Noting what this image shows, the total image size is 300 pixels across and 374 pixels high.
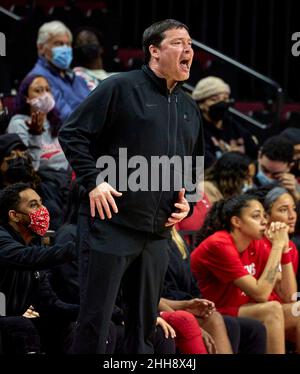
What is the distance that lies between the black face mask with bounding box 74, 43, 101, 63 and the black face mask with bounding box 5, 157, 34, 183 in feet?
7.19

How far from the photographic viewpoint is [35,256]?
13.6ft

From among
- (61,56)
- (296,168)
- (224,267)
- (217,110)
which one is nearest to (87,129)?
(224,267)

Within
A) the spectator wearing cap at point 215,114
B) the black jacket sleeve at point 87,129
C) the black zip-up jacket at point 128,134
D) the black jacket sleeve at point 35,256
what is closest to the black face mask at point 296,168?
the spectator wearing cap at point 215,114

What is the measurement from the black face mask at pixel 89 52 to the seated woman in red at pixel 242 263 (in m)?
2.41

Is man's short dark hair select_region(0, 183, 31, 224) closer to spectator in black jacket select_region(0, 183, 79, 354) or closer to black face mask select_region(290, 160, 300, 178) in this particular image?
spectator in black jacket select_region(0, 183, 79, 354)

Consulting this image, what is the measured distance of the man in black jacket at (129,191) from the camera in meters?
3.68

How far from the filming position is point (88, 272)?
146 inches

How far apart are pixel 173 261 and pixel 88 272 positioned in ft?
4.83

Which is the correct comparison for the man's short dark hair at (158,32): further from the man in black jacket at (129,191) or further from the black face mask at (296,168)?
the black face mask at (296,168)

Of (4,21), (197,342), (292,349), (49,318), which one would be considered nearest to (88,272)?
(49,318)

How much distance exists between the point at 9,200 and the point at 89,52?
316 centimetres

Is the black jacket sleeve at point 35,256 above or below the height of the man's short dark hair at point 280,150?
below

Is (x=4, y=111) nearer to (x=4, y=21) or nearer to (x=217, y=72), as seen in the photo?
(x=4, y=21)

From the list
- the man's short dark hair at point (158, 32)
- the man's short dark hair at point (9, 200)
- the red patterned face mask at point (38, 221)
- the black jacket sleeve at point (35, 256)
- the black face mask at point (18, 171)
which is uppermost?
the man's short dark hair at point (158, 32)
